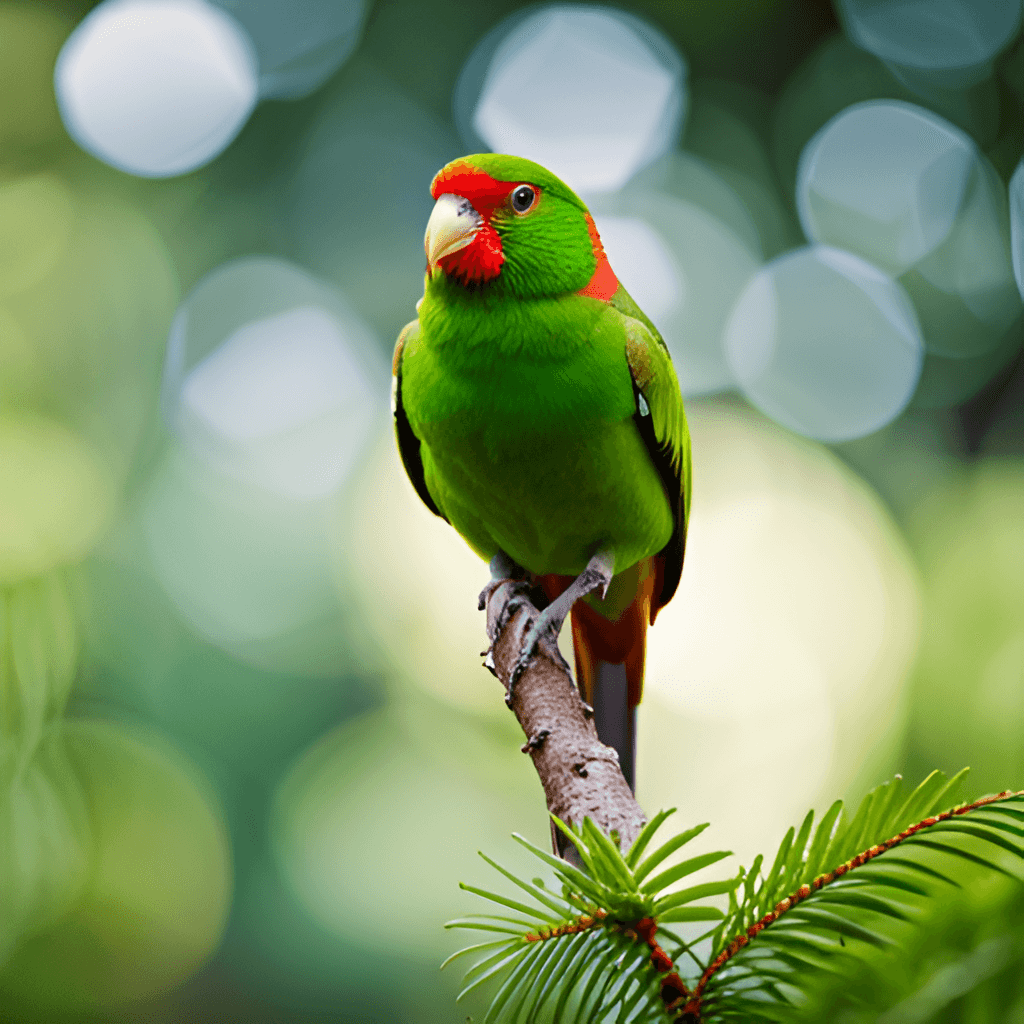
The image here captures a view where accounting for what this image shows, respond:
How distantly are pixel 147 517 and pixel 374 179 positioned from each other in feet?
11.8

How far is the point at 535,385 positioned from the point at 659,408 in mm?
355

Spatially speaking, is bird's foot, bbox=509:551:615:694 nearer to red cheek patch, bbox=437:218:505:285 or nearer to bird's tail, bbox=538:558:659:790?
bird's tail, bbox=538:558:659:790

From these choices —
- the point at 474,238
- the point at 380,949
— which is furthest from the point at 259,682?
the point at 474,238

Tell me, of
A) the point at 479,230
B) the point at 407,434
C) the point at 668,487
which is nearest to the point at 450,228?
the point at 479,230

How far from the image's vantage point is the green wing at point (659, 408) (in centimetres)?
198

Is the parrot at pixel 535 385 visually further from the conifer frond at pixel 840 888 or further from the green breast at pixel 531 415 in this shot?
the conifer frond at pixel 840 888

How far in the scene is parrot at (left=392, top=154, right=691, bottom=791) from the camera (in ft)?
6.10

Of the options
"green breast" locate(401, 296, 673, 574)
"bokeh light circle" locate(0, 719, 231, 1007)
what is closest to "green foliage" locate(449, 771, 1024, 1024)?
"green breast" locate(401, 296, 673, 574)

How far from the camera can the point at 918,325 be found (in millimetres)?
6828

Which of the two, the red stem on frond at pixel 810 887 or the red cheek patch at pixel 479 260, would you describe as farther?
the red cheek patch at pixel 479 260

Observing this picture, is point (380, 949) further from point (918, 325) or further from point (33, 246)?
point (918, 325)

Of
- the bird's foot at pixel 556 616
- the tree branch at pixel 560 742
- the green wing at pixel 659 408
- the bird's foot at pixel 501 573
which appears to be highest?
the green wing at pixel 659 408

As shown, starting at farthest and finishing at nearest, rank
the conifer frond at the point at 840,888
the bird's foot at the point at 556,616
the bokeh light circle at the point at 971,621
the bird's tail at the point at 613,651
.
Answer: the bokeh light circle at the point at 971,621 < the bird's tail at the point at 613,651 < the bird's foot at the point at 556,616 < the conifer frond at the point at 840,888

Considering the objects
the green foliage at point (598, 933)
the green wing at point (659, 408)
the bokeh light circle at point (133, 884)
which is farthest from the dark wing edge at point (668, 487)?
the bokeh light circle at point (133, 884)
